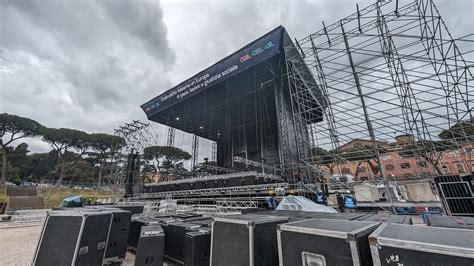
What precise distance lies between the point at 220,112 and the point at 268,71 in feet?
18.6

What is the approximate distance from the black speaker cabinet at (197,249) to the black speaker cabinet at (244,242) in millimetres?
374

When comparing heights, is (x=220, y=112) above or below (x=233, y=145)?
above

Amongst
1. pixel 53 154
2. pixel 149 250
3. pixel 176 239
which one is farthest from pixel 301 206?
pixel 53 154

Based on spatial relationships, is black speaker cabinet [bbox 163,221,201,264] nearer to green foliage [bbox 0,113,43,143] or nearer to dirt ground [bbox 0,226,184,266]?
dirt ground [bbox 0,226,184,266]

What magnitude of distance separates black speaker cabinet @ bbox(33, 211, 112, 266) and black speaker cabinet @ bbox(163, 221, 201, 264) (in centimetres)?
89

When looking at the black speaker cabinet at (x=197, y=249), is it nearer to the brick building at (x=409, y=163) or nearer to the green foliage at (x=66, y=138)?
the brick building at (x=409, y=163)

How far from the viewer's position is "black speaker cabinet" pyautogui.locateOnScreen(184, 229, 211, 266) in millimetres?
2205

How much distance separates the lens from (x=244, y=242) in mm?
1729

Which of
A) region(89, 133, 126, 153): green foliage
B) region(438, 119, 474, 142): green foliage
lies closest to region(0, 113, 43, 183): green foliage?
region(89, 133, 126, 153): green foliage

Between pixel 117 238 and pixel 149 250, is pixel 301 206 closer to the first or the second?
pixel 149 250

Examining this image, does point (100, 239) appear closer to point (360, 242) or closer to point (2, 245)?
point (360, 242)

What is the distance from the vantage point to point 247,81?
12.3m

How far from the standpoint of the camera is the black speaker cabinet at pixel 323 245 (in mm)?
1160

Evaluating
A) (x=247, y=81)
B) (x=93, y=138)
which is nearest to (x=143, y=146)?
(x=247, y=81)
